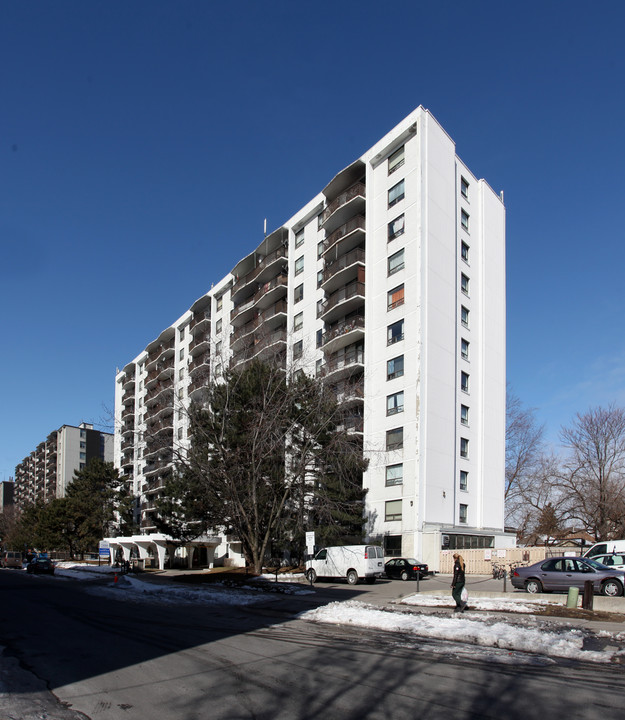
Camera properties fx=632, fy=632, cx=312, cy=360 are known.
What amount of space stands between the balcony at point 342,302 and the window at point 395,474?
12.5 meters

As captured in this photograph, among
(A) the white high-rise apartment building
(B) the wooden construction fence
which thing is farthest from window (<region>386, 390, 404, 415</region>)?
(B) the wooden construction fence

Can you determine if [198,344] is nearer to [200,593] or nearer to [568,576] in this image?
[200,593]

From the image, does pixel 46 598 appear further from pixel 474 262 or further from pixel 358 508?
pixel 474 262

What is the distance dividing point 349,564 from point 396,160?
2924 cm

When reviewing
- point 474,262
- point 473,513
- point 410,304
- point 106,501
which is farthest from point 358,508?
point 106,501

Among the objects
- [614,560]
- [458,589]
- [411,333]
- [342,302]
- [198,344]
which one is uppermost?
[198,344]

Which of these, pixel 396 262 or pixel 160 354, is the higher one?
pixel 396 262

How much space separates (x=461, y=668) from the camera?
977 cm

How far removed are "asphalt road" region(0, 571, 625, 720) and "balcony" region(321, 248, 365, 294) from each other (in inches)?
1361

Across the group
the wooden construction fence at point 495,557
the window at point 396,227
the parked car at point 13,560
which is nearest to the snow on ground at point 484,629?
the wooden construction fence at point 495,557

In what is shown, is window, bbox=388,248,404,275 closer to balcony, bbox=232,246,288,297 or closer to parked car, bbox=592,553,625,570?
balcony, bbox=232,246,288,297

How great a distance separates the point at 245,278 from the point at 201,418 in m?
32.1

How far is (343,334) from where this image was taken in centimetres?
4644

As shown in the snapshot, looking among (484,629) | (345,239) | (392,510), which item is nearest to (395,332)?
(345,239)
